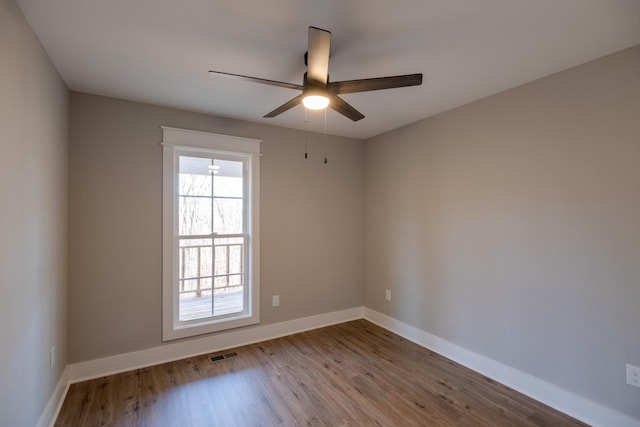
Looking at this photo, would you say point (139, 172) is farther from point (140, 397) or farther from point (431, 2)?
point (431, 2)

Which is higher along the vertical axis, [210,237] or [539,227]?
[539,227]

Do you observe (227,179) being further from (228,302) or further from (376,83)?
(376,83)

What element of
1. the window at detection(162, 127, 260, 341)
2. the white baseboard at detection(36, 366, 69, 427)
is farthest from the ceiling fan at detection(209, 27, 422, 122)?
the white baseboard at detection(36, 366, 69, 427)

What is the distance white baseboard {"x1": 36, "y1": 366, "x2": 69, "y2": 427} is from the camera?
6.29ft

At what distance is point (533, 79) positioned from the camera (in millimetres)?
2352

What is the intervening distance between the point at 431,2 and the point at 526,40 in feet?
2.56

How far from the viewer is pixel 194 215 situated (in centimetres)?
317

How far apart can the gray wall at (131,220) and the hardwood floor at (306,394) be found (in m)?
0.47

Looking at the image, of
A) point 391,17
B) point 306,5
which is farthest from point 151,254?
point 391,17

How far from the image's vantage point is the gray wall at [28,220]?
1.41 m

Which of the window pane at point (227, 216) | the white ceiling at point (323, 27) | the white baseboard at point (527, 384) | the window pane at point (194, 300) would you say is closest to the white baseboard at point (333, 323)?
the white baseboard at point (527, 384)

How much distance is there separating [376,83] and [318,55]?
41 cm

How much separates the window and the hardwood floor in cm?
46

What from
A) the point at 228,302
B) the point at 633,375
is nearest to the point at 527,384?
the point at 633,375
